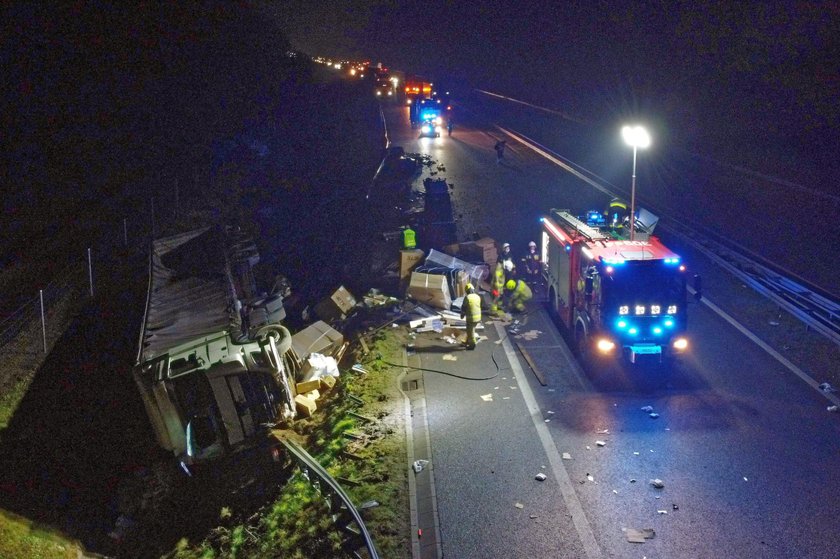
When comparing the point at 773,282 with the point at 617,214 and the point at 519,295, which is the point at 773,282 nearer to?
the point at 617,214

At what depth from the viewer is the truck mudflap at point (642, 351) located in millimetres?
10078

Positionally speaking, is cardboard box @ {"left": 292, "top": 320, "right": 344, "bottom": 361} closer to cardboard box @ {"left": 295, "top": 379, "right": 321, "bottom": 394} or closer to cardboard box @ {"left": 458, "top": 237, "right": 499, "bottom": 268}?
cardboard box @ {"left": 295, "top": 379, "right": 321, "bottom": 394}

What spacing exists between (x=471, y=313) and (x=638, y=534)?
5788mm

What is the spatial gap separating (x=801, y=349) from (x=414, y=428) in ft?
26.8

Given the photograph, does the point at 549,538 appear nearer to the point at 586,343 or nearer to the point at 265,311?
the point at 586,343

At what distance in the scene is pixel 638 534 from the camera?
6.77 metres

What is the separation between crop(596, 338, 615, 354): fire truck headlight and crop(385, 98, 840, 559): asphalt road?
64 cm

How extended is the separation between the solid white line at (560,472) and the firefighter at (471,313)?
1.01m

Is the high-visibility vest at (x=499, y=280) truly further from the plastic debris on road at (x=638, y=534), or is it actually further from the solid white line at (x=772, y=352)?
the plastic debris on road at (x=638, y=534)

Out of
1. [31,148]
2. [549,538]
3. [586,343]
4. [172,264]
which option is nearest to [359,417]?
[549,538]

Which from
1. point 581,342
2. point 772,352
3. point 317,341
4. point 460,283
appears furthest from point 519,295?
point 772,352

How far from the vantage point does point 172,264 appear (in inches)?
584

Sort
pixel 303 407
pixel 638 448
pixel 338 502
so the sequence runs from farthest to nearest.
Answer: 1. pixel 303 407
2. pixel 638 448
3. pixel 338 502

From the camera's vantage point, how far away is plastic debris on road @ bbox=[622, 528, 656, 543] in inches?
263
